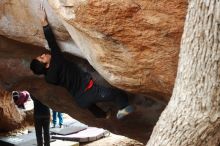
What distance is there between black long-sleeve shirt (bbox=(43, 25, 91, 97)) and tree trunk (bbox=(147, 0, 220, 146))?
5.04 ft

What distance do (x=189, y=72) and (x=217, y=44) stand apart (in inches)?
8.8

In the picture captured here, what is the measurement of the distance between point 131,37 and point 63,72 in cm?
107

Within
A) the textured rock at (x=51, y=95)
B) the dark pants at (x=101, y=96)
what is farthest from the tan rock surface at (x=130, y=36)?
the textured rock at (x=51, y=95)

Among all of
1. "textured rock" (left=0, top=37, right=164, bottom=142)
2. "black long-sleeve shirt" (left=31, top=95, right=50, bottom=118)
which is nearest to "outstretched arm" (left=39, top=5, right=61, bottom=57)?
"textured rock" (left=0, top=37, right=164, bottom=142)

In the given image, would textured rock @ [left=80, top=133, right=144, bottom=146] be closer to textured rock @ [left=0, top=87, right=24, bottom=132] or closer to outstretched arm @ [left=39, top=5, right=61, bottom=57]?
textured rock @ [left=0, top=87, right=24, bottom=132]

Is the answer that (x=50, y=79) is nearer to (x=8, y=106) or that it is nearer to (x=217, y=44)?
(x=217, y=44)

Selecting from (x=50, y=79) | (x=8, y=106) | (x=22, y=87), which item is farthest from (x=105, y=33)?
(x=8, y=106)

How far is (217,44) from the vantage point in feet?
7.23

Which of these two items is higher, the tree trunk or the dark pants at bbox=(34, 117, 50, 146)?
the tree trunk

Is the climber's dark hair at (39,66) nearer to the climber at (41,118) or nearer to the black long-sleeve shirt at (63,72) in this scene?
→ the black long-sleeve shirt at (63,72)

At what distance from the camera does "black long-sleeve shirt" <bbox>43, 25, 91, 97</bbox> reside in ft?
12.3

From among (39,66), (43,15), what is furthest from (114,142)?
(43,15)

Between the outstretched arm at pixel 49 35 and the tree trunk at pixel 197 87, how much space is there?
168 cm

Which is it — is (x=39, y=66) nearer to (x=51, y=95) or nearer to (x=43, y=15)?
(x=43, y=15)
